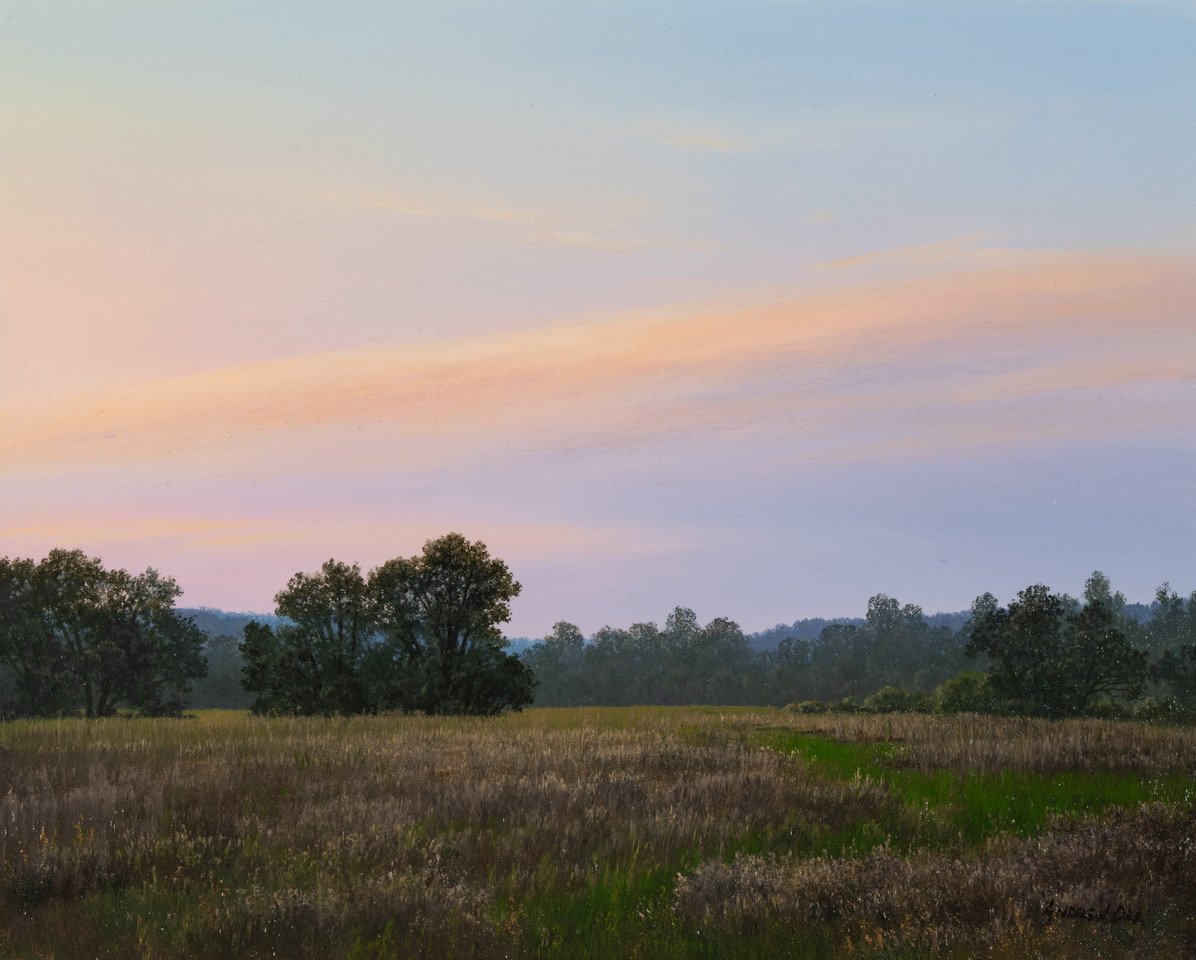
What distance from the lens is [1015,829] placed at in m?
11.0

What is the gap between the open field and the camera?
22.2ft

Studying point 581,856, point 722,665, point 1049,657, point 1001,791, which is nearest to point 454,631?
point 1001,791

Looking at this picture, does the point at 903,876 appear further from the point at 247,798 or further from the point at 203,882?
the point at 247,798

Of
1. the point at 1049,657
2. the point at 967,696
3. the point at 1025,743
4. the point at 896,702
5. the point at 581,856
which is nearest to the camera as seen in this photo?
the point at 581,856

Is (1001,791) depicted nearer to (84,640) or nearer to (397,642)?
(397,642)

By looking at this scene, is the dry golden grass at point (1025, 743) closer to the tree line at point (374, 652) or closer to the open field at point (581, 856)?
the open field at point (581, 856)

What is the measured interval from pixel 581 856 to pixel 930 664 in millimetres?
143973

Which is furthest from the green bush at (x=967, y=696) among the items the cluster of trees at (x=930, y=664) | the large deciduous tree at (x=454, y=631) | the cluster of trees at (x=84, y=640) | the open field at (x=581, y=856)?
the open field at (x=581, y=856)

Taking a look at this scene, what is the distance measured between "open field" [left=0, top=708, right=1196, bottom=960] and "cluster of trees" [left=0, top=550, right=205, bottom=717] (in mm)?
44841

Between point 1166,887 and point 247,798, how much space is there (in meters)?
8.58

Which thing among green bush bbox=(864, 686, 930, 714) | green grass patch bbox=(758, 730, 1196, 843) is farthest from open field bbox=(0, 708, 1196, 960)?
green bush bbox=(864, 686, 930, 714)

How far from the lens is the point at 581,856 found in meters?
8.98

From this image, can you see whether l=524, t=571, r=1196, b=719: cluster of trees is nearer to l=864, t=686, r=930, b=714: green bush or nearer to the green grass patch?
l=864, t=686, r=930, b=714: green bush

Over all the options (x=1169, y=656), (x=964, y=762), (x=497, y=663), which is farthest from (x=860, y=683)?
(x=964, y=762)
